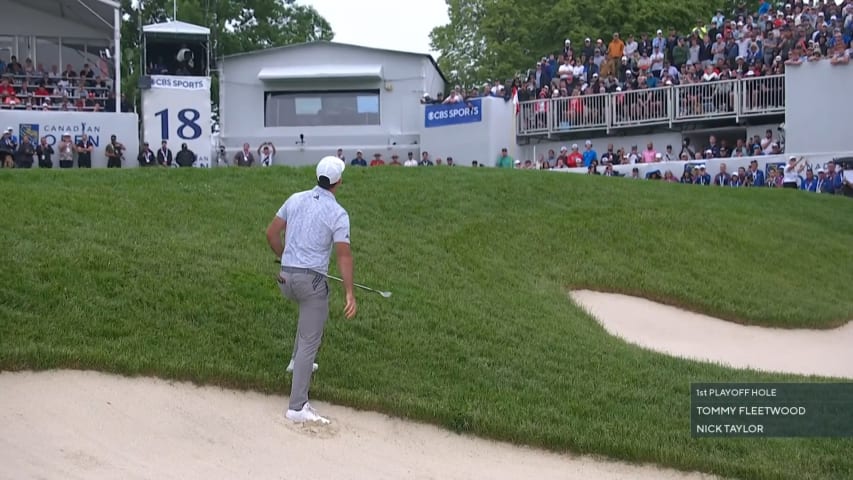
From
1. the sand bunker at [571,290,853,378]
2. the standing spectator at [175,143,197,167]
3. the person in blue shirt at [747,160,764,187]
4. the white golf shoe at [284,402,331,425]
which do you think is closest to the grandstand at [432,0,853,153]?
the person in blue shirt at [747,160,764,187]

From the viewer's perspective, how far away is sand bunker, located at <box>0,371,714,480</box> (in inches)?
320

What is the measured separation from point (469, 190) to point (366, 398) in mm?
10208

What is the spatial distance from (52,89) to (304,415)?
23.3m

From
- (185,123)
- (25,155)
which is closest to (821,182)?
(185,123)

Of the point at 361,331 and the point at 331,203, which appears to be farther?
the point at 361,331

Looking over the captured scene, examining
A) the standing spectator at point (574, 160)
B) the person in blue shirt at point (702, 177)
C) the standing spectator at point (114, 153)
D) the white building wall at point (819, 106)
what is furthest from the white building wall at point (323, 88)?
the white building wall at point (819, 106)

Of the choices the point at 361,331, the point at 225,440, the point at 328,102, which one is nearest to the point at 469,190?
the point at 361,331

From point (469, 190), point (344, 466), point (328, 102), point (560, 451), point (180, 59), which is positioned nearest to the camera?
point (344, 466)

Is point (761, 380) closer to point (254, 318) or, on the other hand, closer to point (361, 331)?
point (361, 331)

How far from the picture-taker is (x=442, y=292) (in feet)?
46.0

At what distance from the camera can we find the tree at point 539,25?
5091 centimetres

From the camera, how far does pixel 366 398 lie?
33.2 ft

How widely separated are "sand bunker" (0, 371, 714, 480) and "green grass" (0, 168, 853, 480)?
23cm

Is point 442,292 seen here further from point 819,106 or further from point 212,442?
point 819,106
